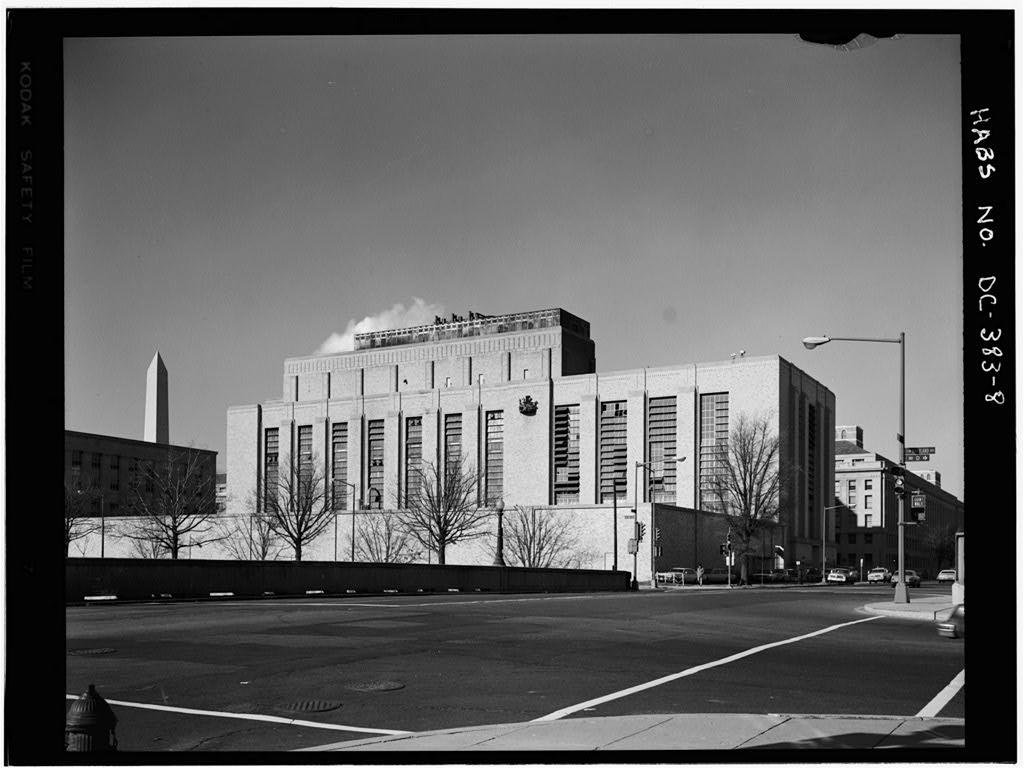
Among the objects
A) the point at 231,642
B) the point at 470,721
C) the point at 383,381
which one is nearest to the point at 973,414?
the point at 470,721

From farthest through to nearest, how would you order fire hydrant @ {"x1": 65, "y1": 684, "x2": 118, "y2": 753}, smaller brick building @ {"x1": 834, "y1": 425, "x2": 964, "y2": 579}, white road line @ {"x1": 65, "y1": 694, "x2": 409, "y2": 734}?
smaller brick building @ {"x1": 834, "y1": 425, "x2": 964, "y2": 579} → white road line @ {"x1": 65, "y1": 694, "x2": 409, "y2": 734} → fire hydrant @ {"x1": 65, "y1": 684, "x2": 118, "y2": 753}

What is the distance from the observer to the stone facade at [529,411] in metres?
87.4

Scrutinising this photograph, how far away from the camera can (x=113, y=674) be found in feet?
40.0

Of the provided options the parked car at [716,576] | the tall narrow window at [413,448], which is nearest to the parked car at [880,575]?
the parked car at [716,576]

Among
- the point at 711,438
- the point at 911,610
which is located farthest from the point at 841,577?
the point at 911,610

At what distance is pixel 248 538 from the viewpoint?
8562 centimetres

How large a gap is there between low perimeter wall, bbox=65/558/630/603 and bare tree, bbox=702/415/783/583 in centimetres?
2768

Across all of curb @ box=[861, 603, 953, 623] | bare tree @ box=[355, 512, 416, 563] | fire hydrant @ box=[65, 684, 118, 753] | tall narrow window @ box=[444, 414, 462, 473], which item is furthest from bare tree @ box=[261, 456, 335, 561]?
fire hydrant @ box=[65, 684, 118, 753]

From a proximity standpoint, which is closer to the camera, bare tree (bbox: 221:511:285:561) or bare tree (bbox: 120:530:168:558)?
bare tree (bbox: 120:530:168:558)

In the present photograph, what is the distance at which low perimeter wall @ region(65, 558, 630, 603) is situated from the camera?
29.2 metres

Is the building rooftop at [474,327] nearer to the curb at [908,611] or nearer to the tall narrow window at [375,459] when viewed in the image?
the tall narrow window at [375,459]

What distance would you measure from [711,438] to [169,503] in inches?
1701

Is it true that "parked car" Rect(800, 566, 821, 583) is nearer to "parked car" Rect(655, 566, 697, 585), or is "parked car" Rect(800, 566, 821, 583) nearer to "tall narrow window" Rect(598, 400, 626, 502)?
"tall narrow window" Rect(598, 400, 626, 502)

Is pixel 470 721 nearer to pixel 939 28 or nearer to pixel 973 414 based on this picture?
pixel 973 414
